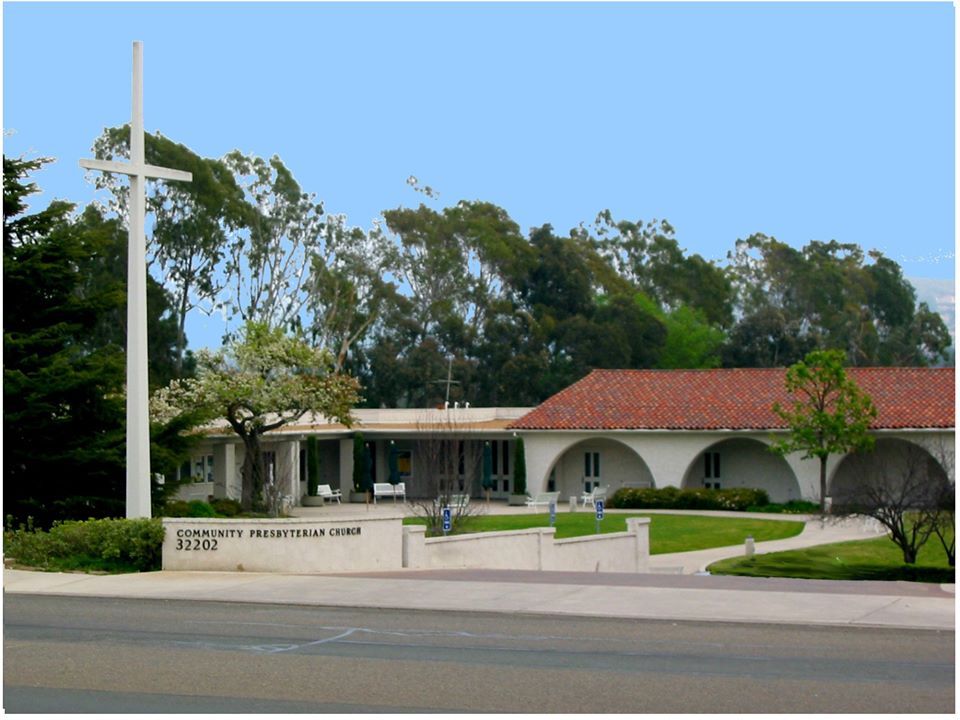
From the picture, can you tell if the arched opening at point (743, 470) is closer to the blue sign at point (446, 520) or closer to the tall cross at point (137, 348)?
the blue sign at point (446, 520)

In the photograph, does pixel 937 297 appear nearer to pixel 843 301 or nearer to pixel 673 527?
pixel 843 301

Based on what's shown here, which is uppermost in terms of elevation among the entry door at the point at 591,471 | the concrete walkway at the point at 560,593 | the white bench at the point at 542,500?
the entry door at the point at 591,471

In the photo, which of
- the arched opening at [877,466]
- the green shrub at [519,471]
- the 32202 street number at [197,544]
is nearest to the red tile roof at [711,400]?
the green shrub at [519,471]

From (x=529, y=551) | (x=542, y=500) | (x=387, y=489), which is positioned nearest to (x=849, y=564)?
(x=529, y=551)

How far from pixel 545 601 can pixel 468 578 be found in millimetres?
2695

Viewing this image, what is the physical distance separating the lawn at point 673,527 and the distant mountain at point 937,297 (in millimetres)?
52838

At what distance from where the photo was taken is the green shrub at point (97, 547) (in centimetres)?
1998

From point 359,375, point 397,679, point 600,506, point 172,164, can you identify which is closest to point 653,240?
point 359,375

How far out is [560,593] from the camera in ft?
56.7

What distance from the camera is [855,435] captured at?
137 ft

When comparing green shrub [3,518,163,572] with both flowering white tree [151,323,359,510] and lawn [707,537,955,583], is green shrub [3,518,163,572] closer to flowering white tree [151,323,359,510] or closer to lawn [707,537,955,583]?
lawn [707,537,955,583]

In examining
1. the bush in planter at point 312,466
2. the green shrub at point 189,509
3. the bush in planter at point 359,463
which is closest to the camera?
the green shrub at point 189,509

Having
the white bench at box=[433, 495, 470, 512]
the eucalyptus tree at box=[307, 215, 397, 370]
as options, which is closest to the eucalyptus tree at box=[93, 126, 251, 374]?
the eucalyptus tree at box=[307, 215, 397, 370]

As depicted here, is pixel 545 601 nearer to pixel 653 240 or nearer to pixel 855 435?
pixel 855 435
